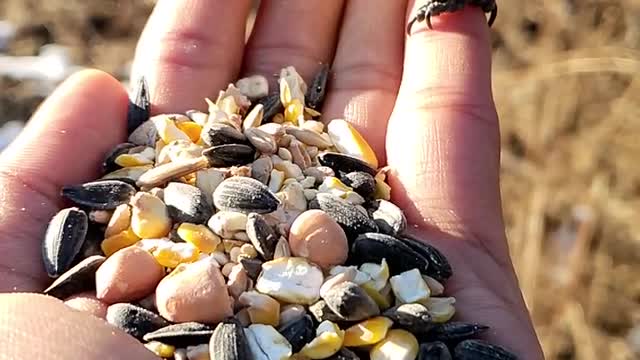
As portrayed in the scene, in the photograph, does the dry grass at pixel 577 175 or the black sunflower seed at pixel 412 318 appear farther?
the dry grass at pixel 577 175

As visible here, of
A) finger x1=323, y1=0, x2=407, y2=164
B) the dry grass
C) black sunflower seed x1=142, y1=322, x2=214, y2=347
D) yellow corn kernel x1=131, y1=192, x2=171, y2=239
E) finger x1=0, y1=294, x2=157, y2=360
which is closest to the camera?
finger x1=0, y1=294, x2=157, y2=360

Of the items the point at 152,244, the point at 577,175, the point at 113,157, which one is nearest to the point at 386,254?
the point at 152,244

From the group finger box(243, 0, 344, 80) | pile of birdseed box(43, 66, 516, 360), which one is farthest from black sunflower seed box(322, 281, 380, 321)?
finger box(243, 0, 344, 80)

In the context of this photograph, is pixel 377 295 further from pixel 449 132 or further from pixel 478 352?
pixel 449 132

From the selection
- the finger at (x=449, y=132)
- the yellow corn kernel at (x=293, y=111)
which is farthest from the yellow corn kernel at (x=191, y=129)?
the finger at (x=449, y=132)

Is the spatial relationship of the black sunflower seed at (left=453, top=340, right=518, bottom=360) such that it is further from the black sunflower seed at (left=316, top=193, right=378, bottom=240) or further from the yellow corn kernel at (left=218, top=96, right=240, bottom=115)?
the yellow corn kernel at (left=218, top=96, right=240, bottom=115)

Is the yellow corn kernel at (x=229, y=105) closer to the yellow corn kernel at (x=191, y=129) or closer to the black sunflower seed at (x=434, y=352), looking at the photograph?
the yellow corn kernel at (x=191, y=129)

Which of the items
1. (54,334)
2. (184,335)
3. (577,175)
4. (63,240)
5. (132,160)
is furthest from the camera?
(577,175)

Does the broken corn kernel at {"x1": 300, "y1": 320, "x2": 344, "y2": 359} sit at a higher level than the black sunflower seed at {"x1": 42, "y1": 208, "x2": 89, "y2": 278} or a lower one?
lower
